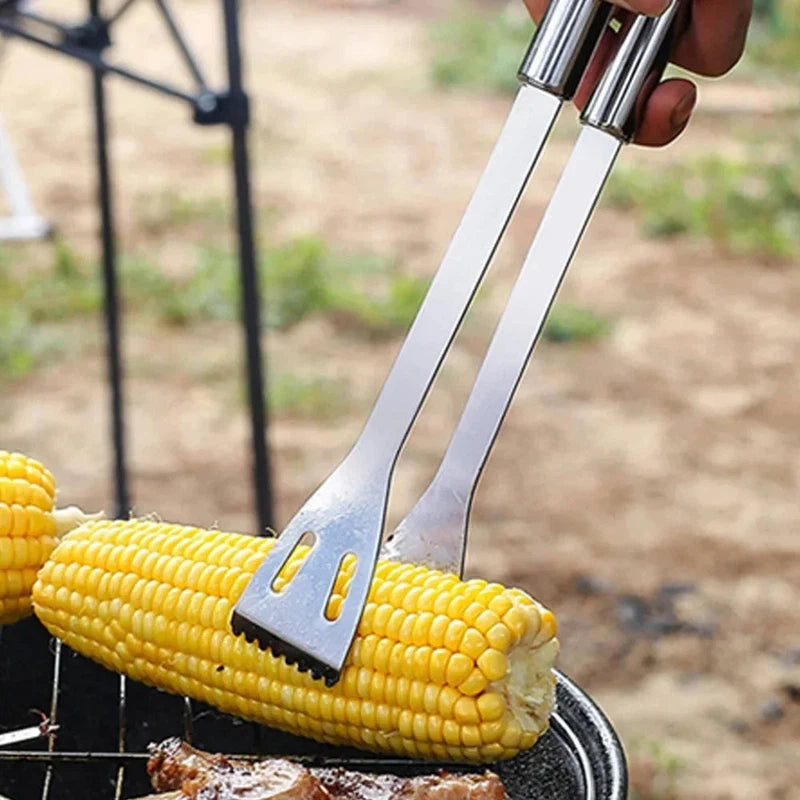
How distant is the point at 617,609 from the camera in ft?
12.4

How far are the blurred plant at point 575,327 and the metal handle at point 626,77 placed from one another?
3916 mm

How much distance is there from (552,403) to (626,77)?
11.6 feet

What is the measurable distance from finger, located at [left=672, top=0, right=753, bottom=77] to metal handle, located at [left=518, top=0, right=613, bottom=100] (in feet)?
1.18

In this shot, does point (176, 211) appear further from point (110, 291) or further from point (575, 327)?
point (110, 291)

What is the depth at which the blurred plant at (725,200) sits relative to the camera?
6.23 meters

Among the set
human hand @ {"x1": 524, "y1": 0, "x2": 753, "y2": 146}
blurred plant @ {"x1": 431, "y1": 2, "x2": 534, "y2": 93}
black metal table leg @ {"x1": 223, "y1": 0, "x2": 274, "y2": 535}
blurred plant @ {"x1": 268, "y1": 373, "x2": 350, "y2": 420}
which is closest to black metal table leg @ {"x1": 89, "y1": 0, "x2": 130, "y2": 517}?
black metal table leg @ {"x1": 223, "y1": 0, "x2": 274, "y2": 535}

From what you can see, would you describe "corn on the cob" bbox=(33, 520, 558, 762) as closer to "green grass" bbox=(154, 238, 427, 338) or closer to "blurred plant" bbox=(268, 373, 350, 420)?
"blurred plant" bbox=(268, 373, 350, 420)

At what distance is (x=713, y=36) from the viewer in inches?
68.6

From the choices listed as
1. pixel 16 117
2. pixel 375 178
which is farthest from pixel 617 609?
pixel 16 117

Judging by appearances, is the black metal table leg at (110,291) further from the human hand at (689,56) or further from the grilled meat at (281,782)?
the grilled meat at (281,782)

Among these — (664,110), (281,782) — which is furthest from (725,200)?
(281,782)

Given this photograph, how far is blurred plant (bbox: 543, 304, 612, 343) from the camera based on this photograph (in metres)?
5.40

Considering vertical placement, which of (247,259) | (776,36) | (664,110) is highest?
(776,36)

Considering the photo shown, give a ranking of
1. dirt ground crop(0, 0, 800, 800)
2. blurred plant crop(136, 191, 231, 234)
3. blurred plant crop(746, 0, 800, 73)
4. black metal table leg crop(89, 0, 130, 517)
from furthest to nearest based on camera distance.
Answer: blurred plant crop(746, 0, 800, 73), blurred plant crop(136, 191, 231, 234), dirt ground crop(0, 0, 800, 800), black metal table leg crop(89, 0, 130, 517)
